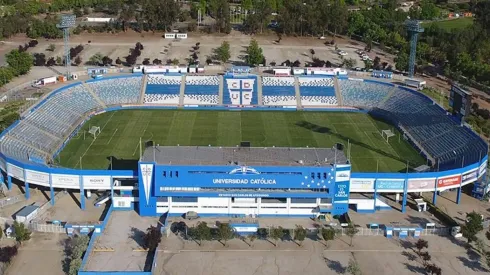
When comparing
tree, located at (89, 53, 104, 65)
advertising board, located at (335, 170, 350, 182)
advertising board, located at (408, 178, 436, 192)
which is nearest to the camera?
advertising board, located at (335, 170, 350, 182)

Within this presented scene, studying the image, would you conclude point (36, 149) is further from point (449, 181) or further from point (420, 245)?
point (449, 181)

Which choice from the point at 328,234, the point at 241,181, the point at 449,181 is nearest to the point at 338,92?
the point at 449,181

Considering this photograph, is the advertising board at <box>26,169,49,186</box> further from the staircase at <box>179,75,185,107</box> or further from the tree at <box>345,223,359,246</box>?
the staircase at <box>179,75,185,107</box>

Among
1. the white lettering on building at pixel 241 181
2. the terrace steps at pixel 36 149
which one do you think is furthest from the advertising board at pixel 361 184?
the terrace steps at pixel 36 149

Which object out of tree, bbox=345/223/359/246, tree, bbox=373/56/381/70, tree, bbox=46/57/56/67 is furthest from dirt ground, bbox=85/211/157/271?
tree, bbox=373/56/381/70

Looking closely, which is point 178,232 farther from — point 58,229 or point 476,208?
point 476,208

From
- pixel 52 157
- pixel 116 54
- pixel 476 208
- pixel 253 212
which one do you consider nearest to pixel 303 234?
pixel 253 212
